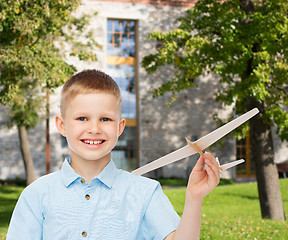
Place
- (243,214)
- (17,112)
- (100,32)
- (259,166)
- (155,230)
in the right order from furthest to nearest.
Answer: (100,32) < (17,112) < (243,214) < (259,166) < (155,230)

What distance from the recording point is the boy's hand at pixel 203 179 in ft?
4.73

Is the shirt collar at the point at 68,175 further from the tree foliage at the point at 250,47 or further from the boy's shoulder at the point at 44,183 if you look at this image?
the tree foliage at the point at 250,47

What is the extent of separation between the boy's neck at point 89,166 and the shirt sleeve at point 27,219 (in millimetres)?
189

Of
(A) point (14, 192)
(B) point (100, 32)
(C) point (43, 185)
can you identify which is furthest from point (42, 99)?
(C) point (43, 185)

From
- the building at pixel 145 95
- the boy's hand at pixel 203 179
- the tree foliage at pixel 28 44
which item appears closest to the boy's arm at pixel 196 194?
the boy's hand at pixel 203 179

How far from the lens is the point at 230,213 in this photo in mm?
12688

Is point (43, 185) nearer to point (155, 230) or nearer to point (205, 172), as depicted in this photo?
point (155, 230)

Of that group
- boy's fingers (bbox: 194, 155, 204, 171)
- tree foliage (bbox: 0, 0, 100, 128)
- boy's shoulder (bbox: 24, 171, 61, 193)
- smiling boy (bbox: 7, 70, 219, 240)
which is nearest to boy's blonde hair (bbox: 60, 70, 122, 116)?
smiling boy (bbox: 7, 70, 219, 240)

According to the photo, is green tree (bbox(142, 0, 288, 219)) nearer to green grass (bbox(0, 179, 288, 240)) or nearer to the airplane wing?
green grass (bbox(0, 179, 288, 240))

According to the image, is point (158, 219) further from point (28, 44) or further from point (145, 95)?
point (145, 95)

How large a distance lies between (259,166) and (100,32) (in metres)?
12.4

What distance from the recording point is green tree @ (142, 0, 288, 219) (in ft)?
31.7

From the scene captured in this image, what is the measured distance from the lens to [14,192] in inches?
641

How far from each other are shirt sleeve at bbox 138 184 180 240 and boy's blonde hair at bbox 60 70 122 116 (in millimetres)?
405
